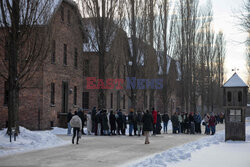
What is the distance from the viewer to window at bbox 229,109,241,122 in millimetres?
19953

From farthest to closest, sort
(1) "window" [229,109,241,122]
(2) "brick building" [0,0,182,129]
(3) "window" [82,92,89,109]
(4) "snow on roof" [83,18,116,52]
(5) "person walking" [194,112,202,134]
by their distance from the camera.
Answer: (3) "window" [82,92,89,109] < (5) "person walking" [194,112,202,134] < (2) "brick building" [0,0,182,129] < (4) "snow on roof" [83,18,116,52] < (1) "window" [229,109,241,122]

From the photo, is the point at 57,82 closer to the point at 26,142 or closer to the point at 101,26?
the point at 101,26

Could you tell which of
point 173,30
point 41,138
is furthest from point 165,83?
point 41,138

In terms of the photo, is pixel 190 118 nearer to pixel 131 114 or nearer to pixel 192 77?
pixel 131 114

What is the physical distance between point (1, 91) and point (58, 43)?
607 cm

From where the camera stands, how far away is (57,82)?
31844 millimetres

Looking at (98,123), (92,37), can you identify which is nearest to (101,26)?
(92,37)

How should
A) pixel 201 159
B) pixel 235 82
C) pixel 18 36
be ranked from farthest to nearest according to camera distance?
pixel 235 82 < pixel 18 36 < pixel 201 159

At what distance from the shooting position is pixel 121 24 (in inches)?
1135

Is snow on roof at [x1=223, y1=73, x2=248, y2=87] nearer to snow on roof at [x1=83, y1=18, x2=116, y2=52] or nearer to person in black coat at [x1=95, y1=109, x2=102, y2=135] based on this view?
person in black coat at [x1=95, y1=109, x2=102, y2=135]

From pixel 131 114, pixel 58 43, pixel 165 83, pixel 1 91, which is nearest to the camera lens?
pixel 131 114

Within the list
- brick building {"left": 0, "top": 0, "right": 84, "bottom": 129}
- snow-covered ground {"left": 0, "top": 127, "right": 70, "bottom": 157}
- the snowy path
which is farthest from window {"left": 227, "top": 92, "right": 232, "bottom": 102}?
brick building {"left": 0, "top": 0, "right": 84, "bottom": 129}

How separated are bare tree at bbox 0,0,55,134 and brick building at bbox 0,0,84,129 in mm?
6477

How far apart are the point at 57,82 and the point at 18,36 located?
45.1ft
